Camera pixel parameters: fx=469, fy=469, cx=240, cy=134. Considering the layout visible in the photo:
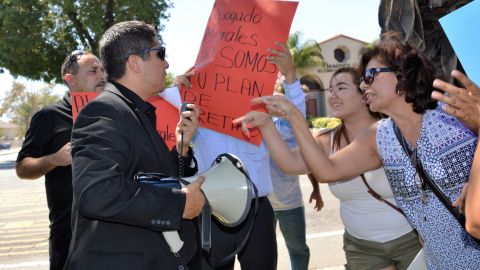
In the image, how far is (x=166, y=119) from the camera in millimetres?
3271

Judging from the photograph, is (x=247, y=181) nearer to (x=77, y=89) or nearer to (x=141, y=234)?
(x=141, y=234)

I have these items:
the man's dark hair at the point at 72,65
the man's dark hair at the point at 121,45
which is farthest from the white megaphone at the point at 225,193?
the man's dark hair at the point at 72,65

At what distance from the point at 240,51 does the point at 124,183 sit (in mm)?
1378

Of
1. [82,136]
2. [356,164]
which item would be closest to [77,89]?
[82,136]

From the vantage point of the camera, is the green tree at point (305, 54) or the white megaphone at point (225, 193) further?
the green tree at point (305, 54)

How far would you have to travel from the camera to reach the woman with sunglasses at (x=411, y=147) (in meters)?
2.11

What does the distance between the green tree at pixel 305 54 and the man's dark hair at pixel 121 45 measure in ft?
141

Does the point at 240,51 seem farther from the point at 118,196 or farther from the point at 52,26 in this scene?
the point at 52,26

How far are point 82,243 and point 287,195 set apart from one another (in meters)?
2.70

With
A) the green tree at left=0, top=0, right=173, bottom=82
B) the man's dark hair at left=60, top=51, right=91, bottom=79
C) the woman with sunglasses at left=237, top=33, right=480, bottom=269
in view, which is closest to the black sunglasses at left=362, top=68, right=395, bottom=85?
the woman with sunglasses at left=237, top=33, right=480, bottom=269

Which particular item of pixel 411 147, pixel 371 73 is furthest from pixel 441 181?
pixel 371 73

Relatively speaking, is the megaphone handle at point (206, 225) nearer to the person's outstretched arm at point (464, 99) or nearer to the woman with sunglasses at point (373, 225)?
the person's outstretched arm at point (464, 99)

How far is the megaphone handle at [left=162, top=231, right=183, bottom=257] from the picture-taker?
6.29 feet

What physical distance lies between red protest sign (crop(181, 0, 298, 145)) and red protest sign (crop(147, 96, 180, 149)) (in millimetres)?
426
